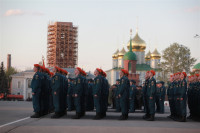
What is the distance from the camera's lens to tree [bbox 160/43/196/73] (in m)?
65.6

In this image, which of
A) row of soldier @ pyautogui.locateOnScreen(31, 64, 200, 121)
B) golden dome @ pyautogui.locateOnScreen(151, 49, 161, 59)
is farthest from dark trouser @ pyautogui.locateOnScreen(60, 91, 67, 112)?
golden dome @ pyautogui.locateOnScreen(151, 49, 161, 59)

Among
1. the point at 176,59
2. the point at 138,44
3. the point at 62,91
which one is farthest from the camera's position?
the point at 138,44

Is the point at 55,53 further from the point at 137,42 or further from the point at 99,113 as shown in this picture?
the point at 99,113

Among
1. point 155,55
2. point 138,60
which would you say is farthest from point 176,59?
point 155,55

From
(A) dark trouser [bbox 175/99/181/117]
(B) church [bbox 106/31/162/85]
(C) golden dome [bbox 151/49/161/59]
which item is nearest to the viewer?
(A) dark trouser [bbox 175/99/181/117]

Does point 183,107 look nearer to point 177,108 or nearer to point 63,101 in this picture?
point 177,108

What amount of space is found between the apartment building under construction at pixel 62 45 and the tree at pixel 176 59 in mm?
44071

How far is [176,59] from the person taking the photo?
6581cm

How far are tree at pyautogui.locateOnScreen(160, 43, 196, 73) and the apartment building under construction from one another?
44.1m

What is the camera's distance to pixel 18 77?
93.4 m

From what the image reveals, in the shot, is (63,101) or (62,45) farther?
(62,45)

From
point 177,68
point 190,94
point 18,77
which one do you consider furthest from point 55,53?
point 190,94

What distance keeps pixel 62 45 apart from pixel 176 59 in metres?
49.4

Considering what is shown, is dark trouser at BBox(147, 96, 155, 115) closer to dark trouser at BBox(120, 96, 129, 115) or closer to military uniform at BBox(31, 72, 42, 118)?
dark trouser at BBox(120, 96, 129, 115)
